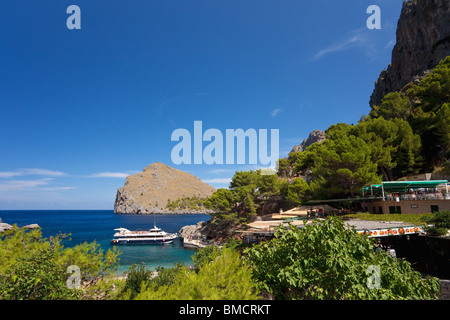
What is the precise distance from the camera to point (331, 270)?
5.59 m

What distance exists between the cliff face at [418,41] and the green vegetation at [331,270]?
212 feet

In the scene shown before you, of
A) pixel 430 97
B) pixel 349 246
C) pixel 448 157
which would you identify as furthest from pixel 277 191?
pixel 349 246

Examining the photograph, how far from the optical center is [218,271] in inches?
194

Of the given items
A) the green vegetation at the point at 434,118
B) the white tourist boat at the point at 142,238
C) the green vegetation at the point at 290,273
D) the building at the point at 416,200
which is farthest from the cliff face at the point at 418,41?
the white tourist boat at the point at 142,238

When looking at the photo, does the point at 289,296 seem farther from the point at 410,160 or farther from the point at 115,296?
the point at 410,160

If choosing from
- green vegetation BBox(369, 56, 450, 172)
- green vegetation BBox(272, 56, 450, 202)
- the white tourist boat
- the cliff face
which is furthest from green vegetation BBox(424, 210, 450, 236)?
the cliff face

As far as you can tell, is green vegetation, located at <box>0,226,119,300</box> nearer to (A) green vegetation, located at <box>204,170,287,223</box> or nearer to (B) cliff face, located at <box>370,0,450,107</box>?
(A) green vegetation, located at <box>204,170,287,223</box>

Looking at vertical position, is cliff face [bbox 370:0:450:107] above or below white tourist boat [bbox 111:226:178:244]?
above

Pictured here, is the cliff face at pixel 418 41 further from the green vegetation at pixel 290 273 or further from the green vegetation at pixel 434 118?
the green vegetation at pixel 290 273

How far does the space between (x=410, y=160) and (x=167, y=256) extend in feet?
132

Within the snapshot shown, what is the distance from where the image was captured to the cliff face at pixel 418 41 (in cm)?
5122

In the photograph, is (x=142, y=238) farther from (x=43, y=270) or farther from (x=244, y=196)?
(x=43, y=270)

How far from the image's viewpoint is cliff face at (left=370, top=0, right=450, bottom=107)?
51.2 meters

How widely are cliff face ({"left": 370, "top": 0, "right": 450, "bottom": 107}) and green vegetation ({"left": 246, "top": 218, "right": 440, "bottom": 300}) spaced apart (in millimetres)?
64729
